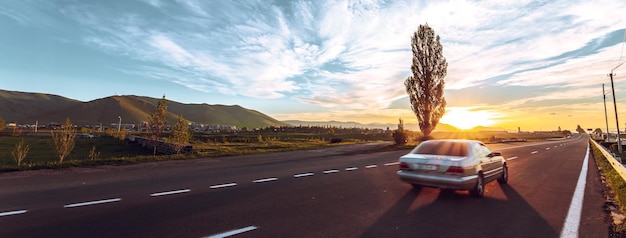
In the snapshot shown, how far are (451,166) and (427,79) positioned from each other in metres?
25.6

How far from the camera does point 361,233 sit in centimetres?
473

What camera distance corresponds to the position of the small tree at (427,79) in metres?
31.1

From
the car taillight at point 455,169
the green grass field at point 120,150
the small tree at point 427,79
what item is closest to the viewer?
the car taillight at point 455,169

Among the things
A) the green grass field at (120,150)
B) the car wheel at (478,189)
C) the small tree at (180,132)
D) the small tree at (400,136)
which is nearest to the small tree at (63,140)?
the green grass field at (120,150)

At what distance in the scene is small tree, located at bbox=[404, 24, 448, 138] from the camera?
102 ft

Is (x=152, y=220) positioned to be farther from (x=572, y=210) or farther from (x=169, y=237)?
(x=572, y=210)

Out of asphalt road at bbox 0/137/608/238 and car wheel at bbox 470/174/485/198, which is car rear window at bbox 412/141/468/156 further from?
asphalt road at bbox 0/137/608/238

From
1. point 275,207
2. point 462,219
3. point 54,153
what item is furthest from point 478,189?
point 54,153

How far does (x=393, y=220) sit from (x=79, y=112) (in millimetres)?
237363

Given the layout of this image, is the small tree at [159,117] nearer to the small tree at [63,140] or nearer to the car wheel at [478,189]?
the small tree at [63,140]

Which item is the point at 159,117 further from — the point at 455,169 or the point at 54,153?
the point at 455,169

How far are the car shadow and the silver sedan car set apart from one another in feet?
1.29

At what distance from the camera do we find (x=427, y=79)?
31.0 m

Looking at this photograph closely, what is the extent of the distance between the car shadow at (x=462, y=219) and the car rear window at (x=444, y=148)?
1.13 meters
